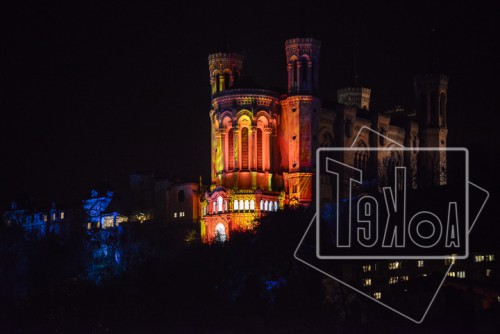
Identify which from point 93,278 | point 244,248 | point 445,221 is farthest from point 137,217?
point 445,221

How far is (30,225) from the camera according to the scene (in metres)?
121

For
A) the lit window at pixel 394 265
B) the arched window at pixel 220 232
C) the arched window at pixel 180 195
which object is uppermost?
the arched window at pixel 180 195

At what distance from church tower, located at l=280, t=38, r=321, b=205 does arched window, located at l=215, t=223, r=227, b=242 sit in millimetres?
4573

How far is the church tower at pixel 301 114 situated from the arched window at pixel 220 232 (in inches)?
180

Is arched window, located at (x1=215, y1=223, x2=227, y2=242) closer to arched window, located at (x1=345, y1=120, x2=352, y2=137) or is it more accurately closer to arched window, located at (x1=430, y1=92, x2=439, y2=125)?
arched window, located at (x1=345, y1=120, x2=352, y2=137)

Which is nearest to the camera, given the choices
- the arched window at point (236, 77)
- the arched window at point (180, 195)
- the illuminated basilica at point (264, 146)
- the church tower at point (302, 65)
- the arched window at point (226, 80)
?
the illuminated basilica at point (264, 146)

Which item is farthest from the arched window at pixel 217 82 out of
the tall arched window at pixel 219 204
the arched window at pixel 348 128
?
the arched window at pixel 348 128

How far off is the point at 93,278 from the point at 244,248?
10917 millimetres

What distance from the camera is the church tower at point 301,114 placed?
9800 centimetres

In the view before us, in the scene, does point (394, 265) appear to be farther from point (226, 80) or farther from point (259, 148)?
point (226, 80)

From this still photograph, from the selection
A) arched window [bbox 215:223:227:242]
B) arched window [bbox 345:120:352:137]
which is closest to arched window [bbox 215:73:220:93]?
arched window [bbox 345:120:352:137]

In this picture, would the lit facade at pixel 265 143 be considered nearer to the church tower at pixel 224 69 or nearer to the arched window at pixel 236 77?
the arched window at pixel 236 77

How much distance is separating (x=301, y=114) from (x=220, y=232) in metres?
9.17

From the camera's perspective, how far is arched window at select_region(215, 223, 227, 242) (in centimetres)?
9412
